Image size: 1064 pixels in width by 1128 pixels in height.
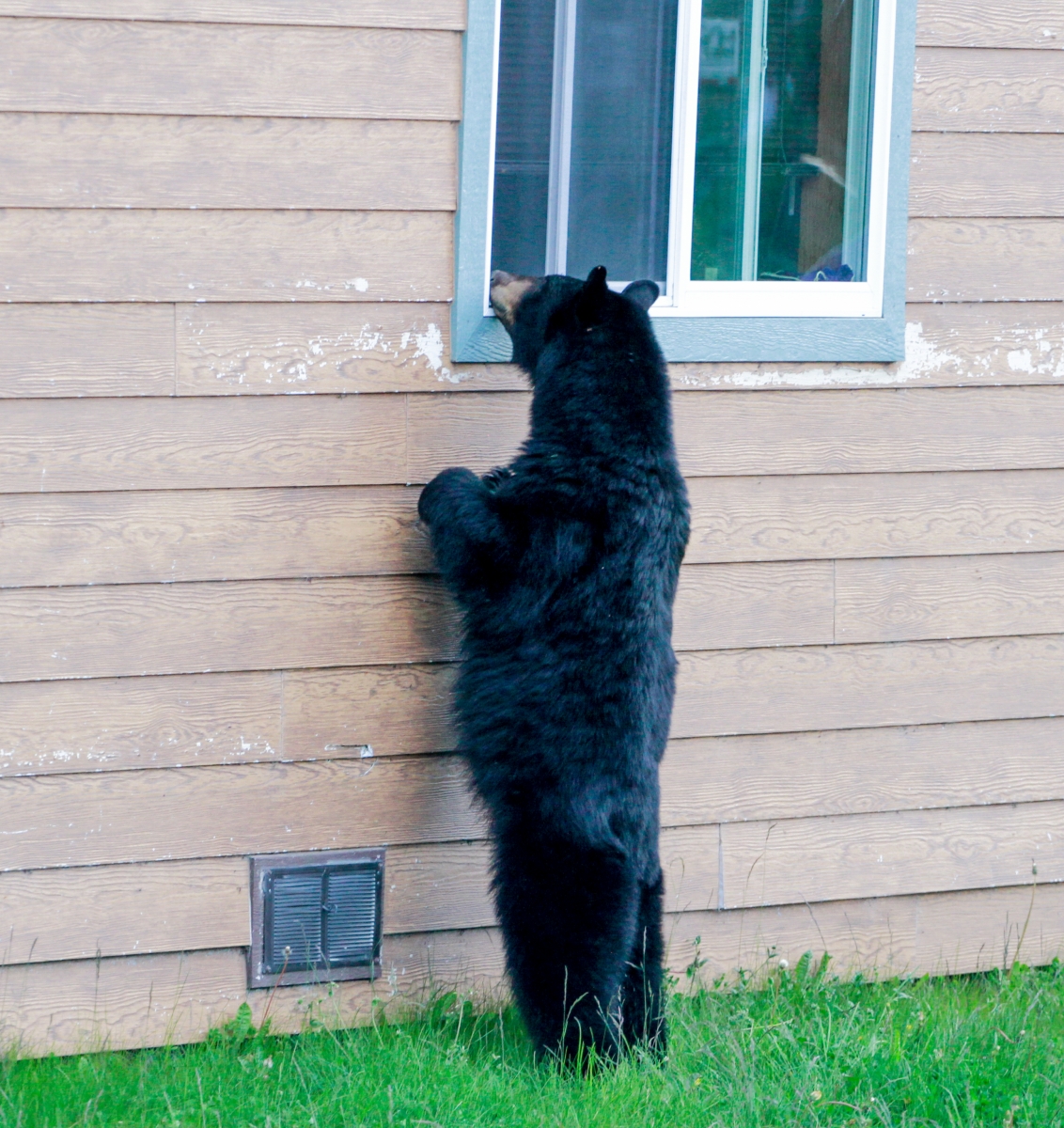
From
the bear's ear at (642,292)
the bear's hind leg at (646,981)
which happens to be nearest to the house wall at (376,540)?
the bear's ear at (642,292)

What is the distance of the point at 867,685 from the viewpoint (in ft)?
12.6

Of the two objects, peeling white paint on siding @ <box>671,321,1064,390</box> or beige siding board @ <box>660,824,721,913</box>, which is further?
beige siding board @ <box>660,824,721,913</box>

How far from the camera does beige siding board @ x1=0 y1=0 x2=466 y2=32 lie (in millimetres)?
3062

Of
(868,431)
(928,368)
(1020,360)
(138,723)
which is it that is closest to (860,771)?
(868,431)

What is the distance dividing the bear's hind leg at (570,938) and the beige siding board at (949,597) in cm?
125

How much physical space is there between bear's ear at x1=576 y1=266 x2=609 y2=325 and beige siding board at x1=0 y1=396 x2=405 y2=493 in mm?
569

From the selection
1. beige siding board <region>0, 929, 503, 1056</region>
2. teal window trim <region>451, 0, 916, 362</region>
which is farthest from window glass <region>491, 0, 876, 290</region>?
beige siding board <region>0, 929, 503, 1056</region>

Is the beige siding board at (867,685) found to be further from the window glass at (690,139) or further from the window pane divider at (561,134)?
the window pane divider at (561,134)

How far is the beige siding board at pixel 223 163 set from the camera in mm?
3086

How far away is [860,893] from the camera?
392cm

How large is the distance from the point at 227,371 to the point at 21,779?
1.13 m

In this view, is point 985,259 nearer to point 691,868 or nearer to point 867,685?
point 867,685

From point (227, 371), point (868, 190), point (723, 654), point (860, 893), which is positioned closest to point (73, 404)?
point (227, 371)

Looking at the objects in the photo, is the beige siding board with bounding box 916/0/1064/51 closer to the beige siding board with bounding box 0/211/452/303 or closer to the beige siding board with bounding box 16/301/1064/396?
the beige siding board with bounding box 16/301/1064/396
